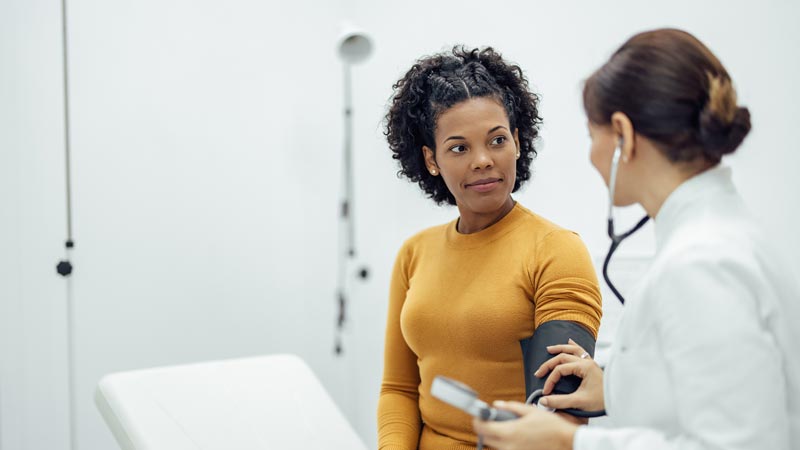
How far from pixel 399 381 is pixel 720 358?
29.8 inches

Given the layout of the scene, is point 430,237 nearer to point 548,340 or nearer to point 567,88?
point 548,340

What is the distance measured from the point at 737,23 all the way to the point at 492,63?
87cm

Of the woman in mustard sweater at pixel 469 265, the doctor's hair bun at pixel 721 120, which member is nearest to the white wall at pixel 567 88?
the woman in mustard sweater at pixel 469 265

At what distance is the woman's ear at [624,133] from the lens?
73cm

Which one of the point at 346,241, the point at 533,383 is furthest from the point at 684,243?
the point at 346,241

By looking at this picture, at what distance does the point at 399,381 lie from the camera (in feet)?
4.25

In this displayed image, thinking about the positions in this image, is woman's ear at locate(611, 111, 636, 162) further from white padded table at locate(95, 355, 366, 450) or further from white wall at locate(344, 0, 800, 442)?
white padded table at locate(95, 355, 366, 450)

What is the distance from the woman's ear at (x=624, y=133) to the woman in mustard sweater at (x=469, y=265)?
0.34 m

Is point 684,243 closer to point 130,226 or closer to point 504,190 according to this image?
point 504,190

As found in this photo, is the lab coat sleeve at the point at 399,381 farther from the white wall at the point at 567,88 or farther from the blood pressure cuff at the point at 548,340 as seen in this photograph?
the white wall at the point at 567,88

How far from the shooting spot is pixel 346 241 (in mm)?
2619

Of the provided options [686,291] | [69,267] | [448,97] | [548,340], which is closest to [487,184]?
[448,97]

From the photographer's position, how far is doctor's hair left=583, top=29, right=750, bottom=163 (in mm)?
699

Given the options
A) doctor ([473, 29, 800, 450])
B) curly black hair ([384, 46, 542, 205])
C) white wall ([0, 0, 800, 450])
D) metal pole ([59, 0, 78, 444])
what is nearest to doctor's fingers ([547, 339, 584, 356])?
doctor ([473, 29, 800, 450])
